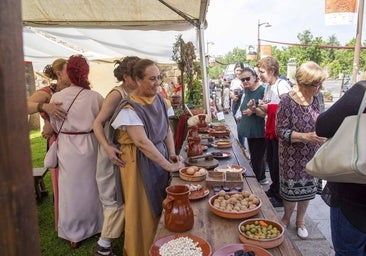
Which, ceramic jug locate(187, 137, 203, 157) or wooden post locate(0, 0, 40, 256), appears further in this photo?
ceramic jug locate(187, 137, 203, 157)

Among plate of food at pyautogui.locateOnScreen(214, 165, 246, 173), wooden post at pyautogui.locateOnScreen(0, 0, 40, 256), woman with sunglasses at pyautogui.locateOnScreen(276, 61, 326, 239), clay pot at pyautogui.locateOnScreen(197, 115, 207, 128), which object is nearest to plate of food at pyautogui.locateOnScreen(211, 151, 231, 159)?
plate of food at pyautogui.locateOnScreen(214, 165, 246, 173)

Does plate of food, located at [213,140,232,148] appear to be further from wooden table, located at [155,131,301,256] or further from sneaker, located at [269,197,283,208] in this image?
wooden table, located at [155,131,301,256]

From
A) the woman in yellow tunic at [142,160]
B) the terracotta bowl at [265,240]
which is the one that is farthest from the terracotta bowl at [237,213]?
the woman in yellow tunic at [142,160]

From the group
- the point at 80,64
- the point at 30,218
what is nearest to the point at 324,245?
the point at 80,64

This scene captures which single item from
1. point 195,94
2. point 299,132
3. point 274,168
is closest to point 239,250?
point 299,132

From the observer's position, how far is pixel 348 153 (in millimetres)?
1257

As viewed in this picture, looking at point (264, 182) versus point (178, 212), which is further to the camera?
point (264, 182)

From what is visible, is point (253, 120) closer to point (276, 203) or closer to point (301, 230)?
point (276, 203)

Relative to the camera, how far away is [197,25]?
4.89 metres

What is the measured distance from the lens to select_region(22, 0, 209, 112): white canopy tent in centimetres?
443

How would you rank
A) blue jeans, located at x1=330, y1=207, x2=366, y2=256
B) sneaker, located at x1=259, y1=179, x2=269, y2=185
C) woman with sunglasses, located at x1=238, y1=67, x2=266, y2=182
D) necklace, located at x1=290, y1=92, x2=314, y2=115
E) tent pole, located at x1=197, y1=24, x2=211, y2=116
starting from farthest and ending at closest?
1. tent pole, located at x1=197, y1=24, x2=211, y2=116
2. sneaker, located at x1=259, y1=179, x2=269, y2=185
3. woman with sunglasses, located at x1=238, y1=67, x2=266, y2=182
4. necklace, located at x1=290, y1=92, x2=314, y2=115
5. blue jeans, located at x1=330, y1=207, x2=366, y2=256

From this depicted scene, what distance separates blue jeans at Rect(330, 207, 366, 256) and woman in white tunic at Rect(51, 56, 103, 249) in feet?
6.50

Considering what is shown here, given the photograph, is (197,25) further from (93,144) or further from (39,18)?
(93,144)

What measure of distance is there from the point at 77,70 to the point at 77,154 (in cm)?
72
